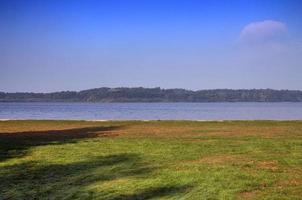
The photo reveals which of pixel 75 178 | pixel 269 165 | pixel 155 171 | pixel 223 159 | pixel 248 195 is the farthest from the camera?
pixel 223 159

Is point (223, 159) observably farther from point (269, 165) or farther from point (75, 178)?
point (75, 178)

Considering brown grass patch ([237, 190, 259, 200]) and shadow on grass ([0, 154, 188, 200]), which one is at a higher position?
brown grass patch ([237, 190, 259, 200])

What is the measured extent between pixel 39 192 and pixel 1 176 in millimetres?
2985

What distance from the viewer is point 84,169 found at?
16531 mm

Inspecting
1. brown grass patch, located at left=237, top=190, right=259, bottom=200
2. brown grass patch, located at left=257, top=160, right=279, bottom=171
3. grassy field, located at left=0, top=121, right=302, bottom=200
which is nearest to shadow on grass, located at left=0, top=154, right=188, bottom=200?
grassy field, located at left=0, top=121, right=302, bottom=200

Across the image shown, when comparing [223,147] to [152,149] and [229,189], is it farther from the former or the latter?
[229,189]

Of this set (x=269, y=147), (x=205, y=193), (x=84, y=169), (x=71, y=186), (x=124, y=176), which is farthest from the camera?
(x=269, y=147)

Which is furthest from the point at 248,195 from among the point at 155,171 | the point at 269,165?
the point at 269,165

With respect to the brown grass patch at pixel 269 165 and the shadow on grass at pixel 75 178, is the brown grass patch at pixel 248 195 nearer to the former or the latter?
the shadow on grass at pixel 75 178

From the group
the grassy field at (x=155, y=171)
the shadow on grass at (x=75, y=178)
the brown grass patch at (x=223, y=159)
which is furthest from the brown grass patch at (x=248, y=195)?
the brown grass patch at (x=223, y=159)

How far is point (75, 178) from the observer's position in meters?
14.9

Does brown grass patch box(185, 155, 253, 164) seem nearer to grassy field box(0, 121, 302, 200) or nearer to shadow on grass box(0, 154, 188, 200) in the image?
grassy field box(0, 121, 302, 200)

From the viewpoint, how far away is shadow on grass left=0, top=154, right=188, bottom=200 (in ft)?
41.5

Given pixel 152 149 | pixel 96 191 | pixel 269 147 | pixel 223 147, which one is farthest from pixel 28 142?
pixel 96 191
